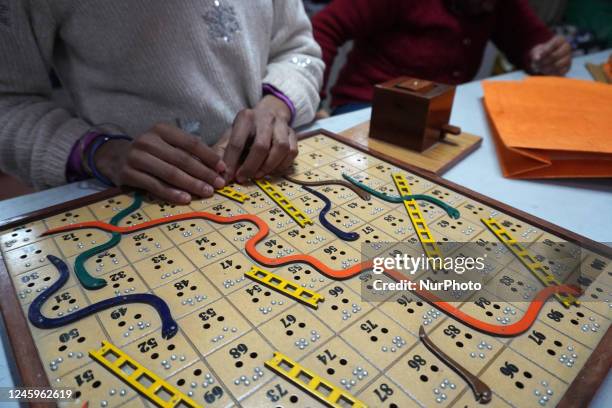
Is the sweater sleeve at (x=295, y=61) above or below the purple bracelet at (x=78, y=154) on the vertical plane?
above

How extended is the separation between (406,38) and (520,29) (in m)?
0.47

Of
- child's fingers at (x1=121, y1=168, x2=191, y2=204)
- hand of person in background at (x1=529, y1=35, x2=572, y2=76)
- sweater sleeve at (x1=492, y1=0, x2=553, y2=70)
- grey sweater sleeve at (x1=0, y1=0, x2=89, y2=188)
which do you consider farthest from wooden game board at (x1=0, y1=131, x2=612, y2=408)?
sweater sleeve at (x1=492, y1=0, x2=553, y2=70)

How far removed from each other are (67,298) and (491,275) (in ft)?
1.56

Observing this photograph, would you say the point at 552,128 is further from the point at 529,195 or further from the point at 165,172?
the point at 165,172

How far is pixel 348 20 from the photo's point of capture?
1.17 metres

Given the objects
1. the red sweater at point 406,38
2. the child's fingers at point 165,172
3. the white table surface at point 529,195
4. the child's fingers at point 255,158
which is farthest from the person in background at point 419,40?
the child's fingers at point 165,172

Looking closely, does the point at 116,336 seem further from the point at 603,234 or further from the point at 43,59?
the point at 603,234

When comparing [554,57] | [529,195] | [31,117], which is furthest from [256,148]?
[554,57]

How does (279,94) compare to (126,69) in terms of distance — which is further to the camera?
(279,94)

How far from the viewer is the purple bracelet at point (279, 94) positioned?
782 millimetres

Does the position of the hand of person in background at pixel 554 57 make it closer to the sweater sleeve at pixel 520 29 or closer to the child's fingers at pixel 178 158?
the sweater sleeve at pixel 520 29

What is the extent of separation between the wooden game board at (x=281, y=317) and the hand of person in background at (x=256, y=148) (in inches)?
3.5

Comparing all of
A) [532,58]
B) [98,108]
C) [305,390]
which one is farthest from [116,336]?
[532,58]

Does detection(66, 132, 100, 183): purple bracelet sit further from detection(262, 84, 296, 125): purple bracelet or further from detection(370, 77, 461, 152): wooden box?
detection(370, 77, 461, 152): wooden box
